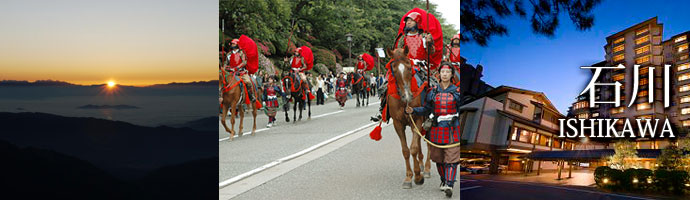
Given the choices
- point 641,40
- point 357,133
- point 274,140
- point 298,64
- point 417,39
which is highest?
point 298,64

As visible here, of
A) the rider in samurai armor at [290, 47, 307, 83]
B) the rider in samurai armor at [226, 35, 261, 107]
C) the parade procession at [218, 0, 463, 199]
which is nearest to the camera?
the parade procession at [218, 0, 463, 199]

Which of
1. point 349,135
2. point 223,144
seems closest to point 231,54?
point 223,144

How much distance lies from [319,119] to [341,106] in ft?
17.5

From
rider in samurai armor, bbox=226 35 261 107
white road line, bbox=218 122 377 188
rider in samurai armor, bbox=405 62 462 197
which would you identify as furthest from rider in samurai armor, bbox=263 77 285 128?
rider in samurai armor, bbox=405 62 462 197

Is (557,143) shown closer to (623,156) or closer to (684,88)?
(623,156)

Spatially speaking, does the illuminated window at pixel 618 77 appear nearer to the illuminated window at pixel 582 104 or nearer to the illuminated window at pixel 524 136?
the illuminated window at pixel 582 104

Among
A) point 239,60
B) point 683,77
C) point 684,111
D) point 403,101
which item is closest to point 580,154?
point 684,111

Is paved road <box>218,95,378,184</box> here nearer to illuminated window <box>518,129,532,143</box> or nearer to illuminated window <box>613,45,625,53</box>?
illuminated window <box>518,129,532,143</box>

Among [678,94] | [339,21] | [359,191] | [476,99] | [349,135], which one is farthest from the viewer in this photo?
[339,21]

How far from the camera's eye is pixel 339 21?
29.3 m

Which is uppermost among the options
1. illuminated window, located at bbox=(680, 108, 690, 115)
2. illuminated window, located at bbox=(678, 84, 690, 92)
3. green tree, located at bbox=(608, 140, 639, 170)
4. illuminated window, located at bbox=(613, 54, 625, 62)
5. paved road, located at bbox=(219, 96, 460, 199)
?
illuminated window, located at bbox=(613, 54, 625, 62)

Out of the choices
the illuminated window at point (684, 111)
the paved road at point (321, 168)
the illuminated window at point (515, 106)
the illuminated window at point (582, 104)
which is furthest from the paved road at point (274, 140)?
the illuminated window at point (684, 111)

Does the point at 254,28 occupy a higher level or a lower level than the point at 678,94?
higher

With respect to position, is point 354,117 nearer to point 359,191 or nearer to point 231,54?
point 231,54
